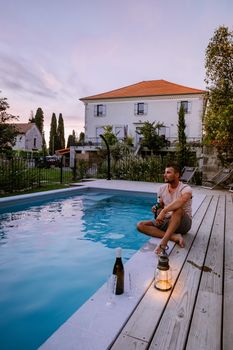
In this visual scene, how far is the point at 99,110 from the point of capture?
32719 millimetres

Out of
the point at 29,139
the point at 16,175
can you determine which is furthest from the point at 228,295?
the point at 29,139

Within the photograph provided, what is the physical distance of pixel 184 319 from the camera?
177cm

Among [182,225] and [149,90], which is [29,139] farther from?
[182,225]

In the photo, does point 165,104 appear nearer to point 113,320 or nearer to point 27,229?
point 27,229

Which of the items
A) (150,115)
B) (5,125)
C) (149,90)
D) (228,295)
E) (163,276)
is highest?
(149,90)

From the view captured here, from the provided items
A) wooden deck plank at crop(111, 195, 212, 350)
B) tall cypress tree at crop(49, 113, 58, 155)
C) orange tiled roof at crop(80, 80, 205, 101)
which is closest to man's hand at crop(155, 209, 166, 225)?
wooden deck plank at crop(111, 195, 212, 350)

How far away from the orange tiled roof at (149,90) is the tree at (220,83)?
66.1 feet

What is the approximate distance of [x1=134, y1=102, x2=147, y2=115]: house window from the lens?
101ft

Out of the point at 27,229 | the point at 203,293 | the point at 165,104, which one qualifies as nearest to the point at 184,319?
the point at 203,293

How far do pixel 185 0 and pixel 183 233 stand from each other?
9270mm

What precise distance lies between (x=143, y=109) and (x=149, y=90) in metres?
2.95

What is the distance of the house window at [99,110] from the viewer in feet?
106

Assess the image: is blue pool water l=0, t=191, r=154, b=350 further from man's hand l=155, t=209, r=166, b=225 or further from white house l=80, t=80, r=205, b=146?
white house l=80, t=80, r=205, b=146

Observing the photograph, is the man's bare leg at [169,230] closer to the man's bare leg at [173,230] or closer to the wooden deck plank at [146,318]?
the man's bare leg at [173,230]
